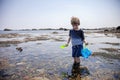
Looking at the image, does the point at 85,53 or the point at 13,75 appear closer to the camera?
the point at 13,75

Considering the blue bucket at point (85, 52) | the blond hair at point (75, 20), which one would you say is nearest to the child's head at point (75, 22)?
the blond hair at point (75, 20)

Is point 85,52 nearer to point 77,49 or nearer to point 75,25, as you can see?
point 77,49

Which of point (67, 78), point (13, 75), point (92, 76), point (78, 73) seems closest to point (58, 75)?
point (67, 78)

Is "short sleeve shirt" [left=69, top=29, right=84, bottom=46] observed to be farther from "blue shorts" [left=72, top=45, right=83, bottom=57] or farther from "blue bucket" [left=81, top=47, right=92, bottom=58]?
"blue bucket" [left=81, top=47, right=92, bottom=58]

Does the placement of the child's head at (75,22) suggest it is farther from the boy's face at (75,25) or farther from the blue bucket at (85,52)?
the blue bucket at (85,52)

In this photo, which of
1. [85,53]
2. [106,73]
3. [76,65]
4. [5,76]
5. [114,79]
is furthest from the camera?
[76,65]

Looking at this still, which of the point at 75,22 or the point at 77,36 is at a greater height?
the point at 75,22

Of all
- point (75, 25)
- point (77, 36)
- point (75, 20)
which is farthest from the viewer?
point (77, 36)

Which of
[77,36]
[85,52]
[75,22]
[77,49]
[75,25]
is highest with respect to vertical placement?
[75,22]

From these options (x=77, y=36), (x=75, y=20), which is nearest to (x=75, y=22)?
(x=75, y=20)

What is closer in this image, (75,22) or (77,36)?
(75,22)

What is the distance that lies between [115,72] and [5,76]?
4.32m

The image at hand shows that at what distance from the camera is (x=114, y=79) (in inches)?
173

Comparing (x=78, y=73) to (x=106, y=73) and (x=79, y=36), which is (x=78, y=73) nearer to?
(x=106, y=73)
